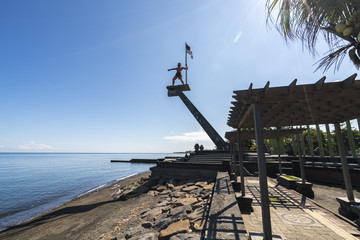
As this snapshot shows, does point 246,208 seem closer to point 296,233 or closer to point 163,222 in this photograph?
point 296,233

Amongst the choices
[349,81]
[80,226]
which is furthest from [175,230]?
[80,226]

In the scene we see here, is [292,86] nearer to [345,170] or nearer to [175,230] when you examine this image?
[175,230]

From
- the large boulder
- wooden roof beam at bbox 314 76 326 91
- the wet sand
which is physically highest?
wooden roof beam at bbox 314 76 326 91

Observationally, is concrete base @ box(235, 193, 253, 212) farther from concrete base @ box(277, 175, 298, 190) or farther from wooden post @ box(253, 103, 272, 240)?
concrete base @ box(277, 175, 298, 190)

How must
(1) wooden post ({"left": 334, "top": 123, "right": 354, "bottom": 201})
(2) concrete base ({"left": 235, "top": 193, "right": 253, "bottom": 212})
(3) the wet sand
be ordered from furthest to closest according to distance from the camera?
(3) the wet sand, (2) concrete base ({"left": 235, "top": 193, "right": 253, "bottom": 212}), (1) wooden post ({"left": 334, "top": 123, "right": 354, "bottom": 201})

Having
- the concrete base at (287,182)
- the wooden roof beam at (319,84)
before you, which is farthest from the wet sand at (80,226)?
the concrete base at (287,182)

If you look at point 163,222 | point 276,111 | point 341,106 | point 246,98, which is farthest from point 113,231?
point 341,106

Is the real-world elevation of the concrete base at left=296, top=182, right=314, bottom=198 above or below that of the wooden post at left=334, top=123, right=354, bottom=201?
below

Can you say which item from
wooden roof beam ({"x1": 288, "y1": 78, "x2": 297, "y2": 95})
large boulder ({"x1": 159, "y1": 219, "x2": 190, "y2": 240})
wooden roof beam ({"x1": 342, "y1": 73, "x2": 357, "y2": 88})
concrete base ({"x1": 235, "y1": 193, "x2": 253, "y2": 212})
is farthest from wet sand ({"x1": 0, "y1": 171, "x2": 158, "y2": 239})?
wooden roof beam ({"x1": 342, "y1": 73, "x2": 357, "y2": 88})

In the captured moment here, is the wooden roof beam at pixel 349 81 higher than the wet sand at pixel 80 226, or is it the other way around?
the wooden roof beam at pixel 349 81

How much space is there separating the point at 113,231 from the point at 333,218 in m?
7.76

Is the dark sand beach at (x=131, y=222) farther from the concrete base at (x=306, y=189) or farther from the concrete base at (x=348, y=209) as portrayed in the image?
the concrete base at (x=348, y=209)

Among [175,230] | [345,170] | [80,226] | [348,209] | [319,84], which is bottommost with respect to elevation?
[80,226]

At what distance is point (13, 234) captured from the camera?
8.05 meters
